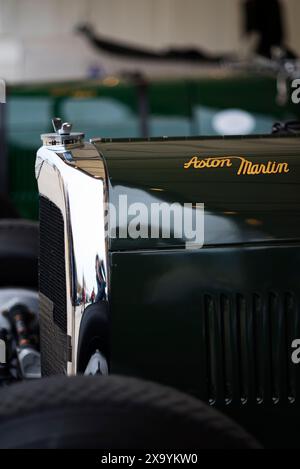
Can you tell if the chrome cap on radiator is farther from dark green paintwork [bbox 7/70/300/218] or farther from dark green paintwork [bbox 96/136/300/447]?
dark green paintwork [bbox 7/70/300/218]

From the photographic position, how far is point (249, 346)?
6.29 ft

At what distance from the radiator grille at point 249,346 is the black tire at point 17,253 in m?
1.22

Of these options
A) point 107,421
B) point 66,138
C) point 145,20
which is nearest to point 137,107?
point 66,138

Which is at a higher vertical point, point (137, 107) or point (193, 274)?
point (137, 107)

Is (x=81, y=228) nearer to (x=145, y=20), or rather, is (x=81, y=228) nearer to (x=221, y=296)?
(x=221, y=296)

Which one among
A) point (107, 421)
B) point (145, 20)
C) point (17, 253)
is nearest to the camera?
point (107, 421)

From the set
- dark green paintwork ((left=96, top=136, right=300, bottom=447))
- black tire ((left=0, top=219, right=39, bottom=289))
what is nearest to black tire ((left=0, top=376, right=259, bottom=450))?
dark green paintwork ((left=96, top=136, right=300, bottom=447))

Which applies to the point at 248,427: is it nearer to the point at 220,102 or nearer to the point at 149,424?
the point at 149,424

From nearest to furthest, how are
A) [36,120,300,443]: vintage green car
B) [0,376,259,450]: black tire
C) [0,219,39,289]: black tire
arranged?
1. [0,376,259,450]: black tire
2. [36,120,300,443]: vintage green car
3. [0,219,39,289]: black tire

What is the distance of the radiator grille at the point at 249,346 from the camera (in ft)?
6.25

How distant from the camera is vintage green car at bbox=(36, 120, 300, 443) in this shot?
186 cm

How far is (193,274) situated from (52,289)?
0.44 metres

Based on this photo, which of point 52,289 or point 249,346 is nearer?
point 249,346

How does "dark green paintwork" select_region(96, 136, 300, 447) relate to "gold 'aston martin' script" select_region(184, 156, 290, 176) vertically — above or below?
below
